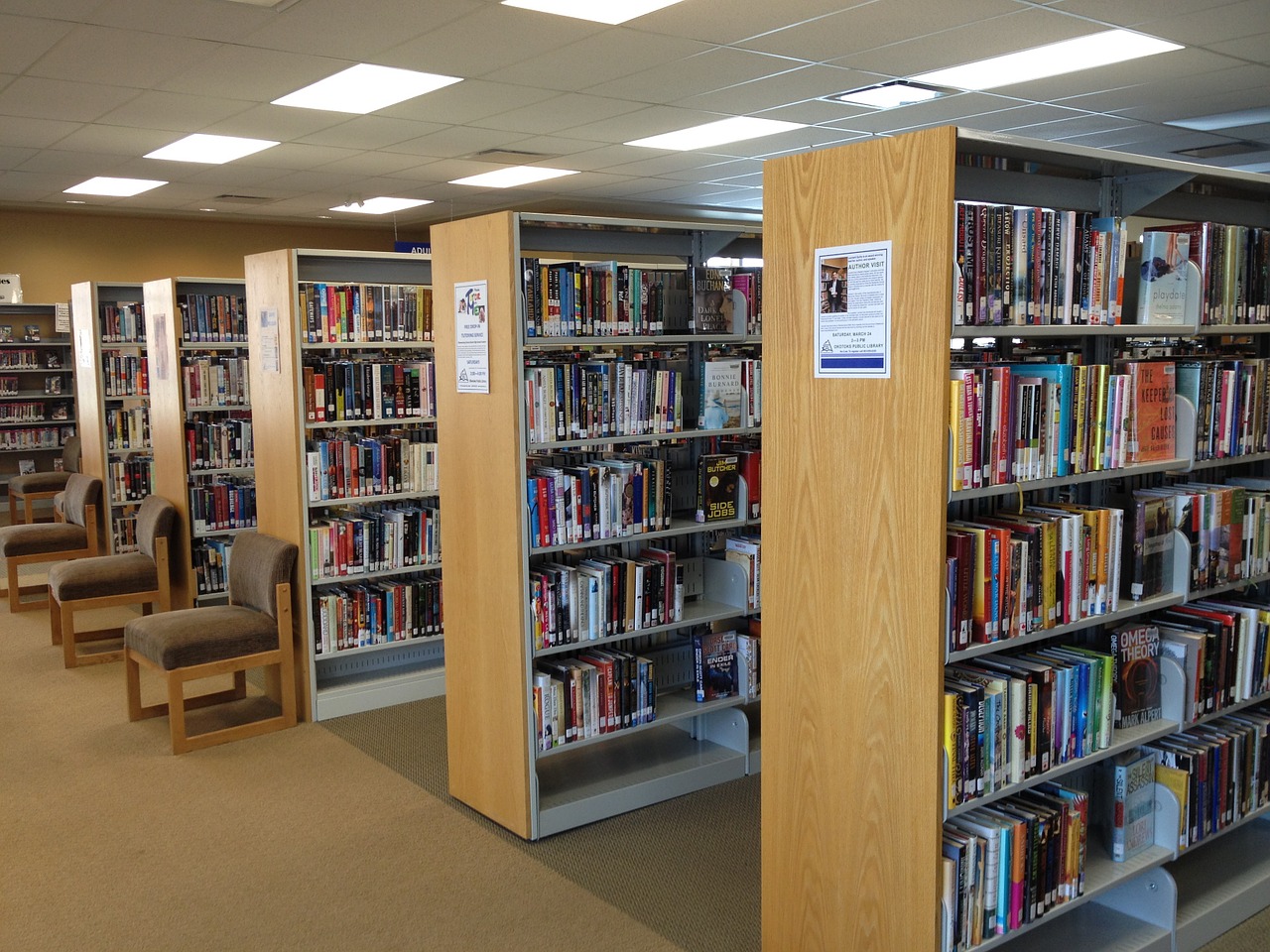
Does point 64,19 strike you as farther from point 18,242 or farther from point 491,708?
point 18,242

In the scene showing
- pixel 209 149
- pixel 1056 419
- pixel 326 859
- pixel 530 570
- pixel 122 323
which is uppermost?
pixel 209 149

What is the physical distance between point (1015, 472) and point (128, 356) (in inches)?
258

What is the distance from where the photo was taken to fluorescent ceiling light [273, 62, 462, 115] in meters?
6.26

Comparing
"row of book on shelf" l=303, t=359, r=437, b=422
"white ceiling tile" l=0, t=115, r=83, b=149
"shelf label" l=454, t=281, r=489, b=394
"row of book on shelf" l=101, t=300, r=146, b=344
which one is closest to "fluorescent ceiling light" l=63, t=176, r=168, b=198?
"white ceiling tile" l=0, t=115, r=83, b=149

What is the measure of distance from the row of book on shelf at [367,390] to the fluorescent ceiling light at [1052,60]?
349cm

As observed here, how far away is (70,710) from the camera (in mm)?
5285

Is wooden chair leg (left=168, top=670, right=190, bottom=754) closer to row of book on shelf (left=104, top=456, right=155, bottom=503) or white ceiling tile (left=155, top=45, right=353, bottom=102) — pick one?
row of book on shelf (left=104, top=456, right=155, bottom=503)

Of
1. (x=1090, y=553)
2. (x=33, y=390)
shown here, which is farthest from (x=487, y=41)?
(x=33, y=390)

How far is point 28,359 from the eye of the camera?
11.4 metres

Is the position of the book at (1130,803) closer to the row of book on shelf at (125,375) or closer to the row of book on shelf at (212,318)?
the row of book on shelf at (212,318)

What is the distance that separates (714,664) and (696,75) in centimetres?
369

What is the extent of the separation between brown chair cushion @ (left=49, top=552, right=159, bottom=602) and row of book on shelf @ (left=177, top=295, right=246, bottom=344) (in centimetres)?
131

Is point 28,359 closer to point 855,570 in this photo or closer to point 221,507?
point 221,507

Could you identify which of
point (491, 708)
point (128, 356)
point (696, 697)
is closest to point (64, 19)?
point (128, 356)
